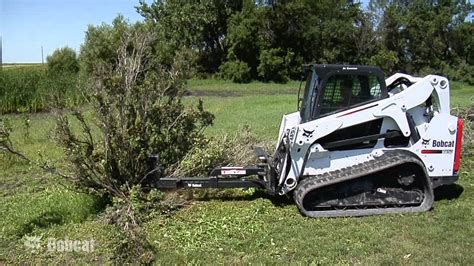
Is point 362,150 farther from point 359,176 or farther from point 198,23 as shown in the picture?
point 198,23

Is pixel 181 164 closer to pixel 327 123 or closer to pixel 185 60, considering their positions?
pixel 185 60

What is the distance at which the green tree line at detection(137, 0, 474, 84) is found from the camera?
38219mm

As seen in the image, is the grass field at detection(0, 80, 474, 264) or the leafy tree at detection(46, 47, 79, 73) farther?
the leafy tree at detection(46, 47, 79, 73)

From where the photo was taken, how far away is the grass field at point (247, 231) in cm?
486

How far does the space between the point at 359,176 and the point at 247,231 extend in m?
1.61

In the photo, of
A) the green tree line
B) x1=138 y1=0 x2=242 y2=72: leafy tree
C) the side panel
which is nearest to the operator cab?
→ the side panel

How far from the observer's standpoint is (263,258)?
15.7ft

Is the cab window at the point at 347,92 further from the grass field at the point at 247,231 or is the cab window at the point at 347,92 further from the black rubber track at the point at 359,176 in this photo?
the grass field at the point at 247,231

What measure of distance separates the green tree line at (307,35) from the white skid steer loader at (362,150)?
102 feet

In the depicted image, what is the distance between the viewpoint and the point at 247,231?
550 cm

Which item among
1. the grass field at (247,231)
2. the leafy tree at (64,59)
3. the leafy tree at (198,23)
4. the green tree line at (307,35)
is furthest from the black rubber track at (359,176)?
the leafy tree at (64,59)

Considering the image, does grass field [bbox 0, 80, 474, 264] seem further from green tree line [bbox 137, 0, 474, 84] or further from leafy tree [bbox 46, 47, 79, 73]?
leafy tree [bbox 46, 47, 79, 73]

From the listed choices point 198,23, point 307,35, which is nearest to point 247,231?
point 307,35

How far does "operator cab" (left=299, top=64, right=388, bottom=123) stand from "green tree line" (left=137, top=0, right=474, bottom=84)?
3120 centimetres
